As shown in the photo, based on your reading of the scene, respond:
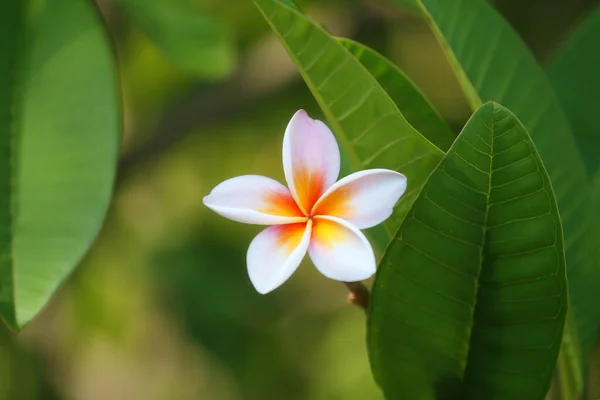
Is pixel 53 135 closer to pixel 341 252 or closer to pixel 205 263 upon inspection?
pixel 341 252

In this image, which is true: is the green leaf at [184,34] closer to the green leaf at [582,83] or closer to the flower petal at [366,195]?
the green leaf at [582,83]

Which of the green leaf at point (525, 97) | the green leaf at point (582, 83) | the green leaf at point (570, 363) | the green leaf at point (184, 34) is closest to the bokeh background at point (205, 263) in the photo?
the green leaf at point (184, 34)

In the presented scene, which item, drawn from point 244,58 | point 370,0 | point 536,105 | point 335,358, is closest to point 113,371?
point 335,358

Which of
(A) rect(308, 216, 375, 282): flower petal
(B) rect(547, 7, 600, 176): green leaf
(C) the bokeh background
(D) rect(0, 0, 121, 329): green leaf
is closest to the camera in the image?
(A) rect(308, 216, 375, 282): flower petal

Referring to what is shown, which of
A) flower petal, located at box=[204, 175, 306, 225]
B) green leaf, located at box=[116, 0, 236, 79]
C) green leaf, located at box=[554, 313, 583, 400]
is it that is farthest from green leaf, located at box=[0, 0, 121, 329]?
green leaf, located at box=[554, 313, 583, 400]

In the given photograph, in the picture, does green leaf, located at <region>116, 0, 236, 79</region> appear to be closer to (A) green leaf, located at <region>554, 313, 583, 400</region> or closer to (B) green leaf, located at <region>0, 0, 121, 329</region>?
(B) green leaf, located at <region>0, 0, 121, 329</region>

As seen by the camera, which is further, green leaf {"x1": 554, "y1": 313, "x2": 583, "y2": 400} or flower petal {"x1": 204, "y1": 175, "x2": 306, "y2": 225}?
green leaf {"x1": 554, "y1": 313, "x2": 583, "y2": 400}
